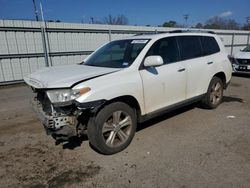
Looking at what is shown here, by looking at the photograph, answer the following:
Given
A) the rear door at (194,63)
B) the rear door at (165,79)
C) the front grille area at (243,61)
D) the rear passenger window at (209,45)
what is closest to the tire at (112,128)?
the rear door at (165,79)

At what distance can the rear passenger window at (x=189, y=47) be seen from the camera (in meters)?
4.57

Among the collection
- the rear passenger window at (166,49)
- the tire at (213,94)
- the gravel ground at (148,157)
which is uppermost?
the rear passenger window at (166,49)

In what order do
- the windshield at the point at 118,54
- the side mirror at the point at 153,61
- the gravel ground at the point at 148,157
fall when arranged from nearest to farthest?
1. the gravel ground at the point at 148,157
2. the side mirror at the point at 153,61
3. the windshield at the point at 118,54

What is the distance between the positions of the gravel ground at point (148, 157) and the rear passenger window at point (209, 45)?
1545 mm

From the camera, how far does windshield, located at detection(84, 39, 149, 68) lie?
3908mm

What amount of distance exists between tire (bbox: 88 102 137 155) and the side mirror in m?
0.80

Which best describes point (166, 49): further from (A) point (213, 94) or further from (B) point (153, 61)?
(A) point (213, 94)

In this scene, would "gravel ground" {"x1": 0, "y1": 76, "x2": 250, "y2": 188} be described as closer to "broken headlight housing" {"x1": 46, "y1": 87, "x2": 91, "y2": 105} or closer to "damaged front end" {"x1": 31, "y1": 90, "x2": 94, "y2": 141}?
"damaged front end" {"x1": 31, "y1": 90, "x2": 94, "y2": 141}

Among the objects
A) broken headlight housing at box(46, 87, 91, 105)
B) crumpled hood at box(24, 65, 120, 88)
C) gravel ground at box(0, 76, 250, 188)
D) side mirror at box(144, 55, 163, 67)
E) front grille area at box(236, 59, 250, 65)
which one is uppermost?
side mirror at box(144, 55, 163, 67)

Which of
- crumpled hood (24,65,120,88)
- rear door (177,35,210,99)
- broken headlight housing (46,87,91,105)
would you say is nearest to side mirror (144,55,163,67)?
crumpled hood (24,65,120,88)

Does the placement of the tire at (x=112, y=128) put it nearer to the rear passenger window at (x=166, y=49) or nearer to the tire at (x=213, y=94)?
the rear passenger window at (x=166, y=49)

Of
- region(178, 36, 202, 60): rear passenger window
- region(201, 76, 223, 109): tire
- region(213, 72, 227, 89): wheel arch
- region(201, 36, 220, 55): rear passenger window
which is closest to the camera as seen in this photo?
region(178, 36, 202, 60): rear passenger window

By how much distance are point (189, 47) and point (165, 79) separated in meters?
1.24

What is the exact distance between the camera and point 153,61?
3.64 metres
